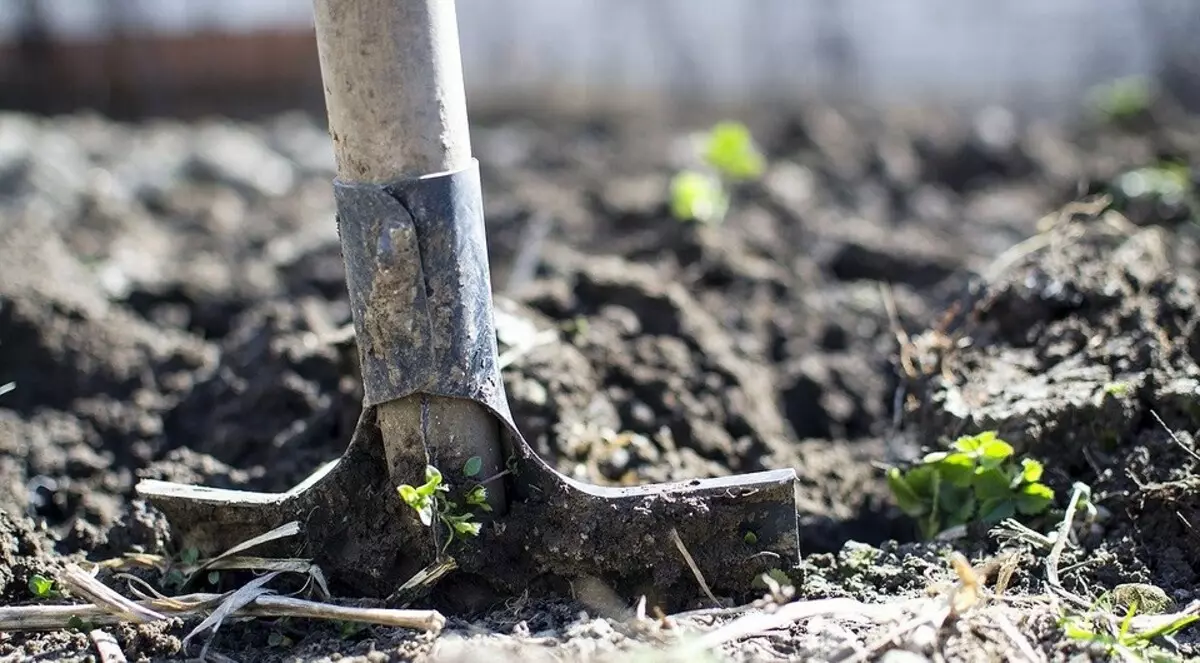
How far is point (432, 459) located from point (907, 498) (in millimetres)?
1028

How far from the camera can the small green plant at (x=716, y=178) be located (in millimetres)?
4555

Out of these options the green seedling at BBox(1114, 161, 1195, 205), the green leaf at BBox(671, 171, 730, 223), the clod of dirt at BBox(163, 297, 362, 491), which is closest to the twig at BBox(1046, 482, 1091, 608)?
the clod of dirt at BBox(163, 297, 362, 491)

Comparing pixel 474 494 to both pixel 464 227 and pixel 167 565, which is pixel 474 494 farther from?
pixel 167 565

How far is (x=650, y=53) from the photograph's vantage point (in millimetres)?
10641

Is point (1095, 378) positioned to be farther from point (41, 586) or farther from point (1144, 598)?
point (41, 586)

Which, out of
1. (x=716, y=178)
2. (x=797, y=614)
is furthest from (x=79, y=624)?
(x=716, y=178)

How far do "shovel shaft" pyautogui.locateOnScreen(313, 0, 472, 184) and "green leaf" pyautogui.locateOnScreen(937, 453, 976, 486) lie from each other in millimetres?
1157

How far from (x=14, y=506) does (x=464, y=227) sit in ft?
4.32

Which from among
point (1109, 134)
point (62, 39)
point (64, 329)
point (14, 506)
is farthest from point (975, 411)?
point (62, 39)

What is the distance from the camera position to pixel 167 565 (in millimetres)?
2273

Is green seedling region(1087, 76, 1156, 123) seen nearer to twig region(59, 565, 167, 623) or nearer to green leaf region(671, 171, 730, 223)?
green leaf region(671, 171, 730, 223)

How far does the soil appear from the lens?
222cm

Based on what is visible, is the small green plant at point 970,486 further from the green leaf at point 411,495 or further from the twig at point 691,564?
the green leaf at point 411,495

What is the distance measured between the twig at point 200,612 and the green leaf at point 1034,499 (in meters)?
1.15
